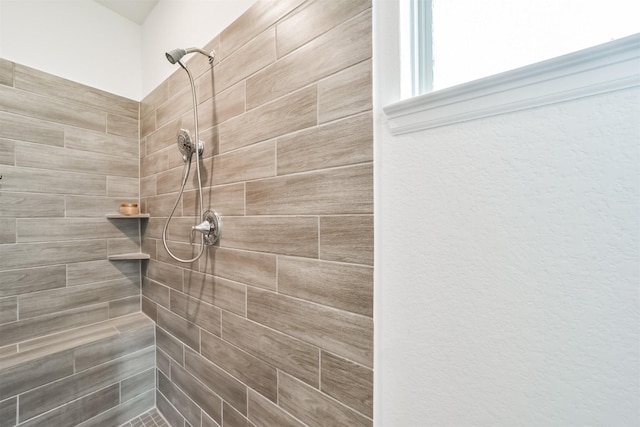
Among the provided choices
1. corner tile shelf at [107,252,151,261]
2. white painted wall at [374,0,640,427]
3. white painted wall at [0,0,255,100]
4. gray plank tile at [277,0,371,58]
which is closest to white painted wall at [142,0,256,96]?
white painted wall at [0,0,255,100]

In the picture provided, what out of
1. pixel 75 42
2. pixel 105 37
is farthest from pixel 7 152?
pixel 105 37

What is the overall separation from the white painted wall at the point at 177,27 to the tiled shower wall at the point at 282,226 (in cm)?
7

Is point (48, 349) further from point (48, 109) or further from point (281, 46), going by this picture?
point (281, 46)

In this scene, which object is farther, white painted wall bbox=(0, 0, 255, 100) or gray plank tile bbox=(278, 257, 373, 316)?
white painted wall bbox=(0, 0, 255, 100)

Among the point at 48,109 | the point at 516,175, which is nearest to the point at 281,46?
the point at 516,175

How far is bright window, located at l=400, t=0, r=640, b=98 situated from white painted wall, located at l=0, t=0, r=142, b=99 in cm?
184

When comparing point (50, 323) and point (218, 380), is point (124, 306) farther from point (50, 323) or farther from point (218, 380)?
point (218, 380)

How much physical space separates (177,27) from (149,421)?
7.16 ft

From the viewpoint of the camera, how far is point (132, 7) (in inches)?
60.6

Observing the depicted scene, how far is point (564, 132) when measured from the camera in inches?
16.9

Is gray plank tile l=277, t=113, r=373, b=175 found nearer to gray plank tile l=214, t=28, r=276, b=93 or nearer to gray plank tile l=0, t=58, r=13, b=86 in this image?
gray plank tile l=214, t=28, r=276, b=93

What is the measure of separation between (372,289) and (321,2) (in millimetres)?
836

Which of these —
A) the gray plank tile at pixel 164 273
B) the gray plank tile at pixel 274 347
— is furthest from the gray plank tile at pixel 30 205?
the gray plank tile at pixel 274 347

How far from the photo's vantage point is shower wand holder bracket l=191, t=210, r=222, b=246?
1.07 meters
